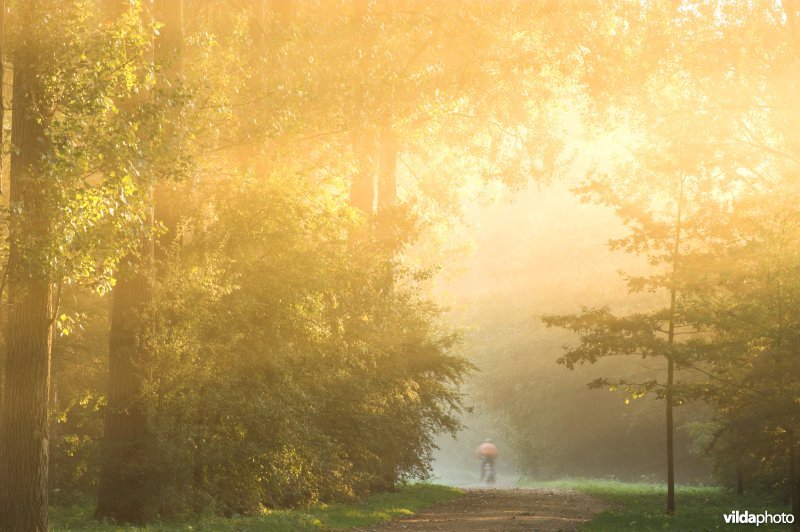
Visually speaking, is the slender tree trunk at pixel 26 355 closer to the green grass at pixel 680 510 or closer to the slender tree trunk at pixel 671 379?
the green grass at pixel 680 510

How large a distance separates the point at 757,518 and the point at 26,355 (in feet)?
45.9

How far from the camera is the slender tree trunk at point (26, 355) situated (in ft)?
39.3

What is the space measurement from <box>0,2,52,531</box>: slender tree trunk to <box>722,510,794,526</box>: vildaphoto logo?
490 inches

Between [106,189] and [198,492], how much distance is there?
5986 mm

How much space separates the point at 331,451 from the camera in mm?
17438

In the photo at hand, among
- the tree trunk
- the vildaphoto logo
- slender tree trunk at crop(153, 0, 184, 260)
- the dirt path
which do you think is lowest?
the dirt path

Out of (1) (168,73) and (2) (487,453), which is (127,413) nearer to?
(1) (168,73)

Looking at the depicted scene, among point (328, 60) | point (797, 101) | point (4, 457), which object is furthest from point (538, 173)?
point (4, 457)

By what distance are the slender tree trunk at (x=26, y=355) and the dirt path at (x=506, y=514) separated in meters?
5.80

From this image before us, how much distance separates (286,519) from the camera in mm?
14828

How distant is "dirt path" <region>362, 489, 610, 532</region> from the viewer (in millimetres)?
15797

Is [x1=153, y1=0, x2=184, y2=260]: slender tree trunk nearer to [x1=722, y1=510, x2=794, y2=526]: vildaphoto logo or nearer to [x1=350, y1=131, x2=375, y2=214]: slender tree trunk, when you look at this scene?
[x1=350, y1=131, x2=375, y2=214]: slender tree trunk

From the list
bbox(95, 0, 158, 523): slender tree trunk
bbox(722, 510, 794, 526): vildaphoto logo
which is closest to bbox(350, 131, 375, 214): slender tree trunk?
bbox(95, 0, 158, 523): slender tree trunk

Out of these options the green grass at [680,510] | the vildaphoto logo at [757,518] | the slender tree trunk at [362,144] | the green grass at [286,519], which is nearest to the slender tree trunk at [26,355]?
the green grass at [286,519]
